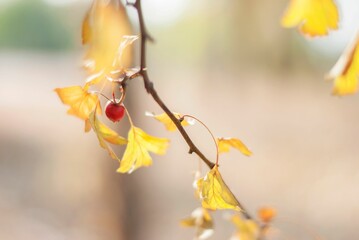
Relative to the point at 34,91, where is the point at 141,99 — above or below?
above

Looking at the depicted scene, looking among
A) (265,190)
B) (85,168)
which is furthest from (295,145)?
(85,168)

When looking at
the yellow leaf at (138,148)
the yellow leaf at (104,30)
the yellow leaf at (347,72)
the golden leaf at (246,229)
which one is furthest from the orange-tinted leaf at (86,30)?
the golden leaf at (246,229)

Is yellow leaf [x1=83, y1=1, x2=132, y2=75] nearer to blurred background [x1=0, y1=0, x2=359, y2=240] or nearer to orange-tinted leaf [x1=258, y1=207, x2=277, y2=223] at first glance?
orange-tinted leaf [x1=258, y1=207, x2=277, y2=223]

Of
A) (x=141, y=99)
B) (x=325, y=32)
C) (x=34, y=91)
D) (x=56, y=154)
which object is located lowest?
(x=34, y=91)

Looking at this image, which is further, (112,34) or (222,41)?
(222,41)

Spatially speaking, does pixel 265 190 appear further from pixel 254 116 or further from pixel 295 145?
pixel 254 116

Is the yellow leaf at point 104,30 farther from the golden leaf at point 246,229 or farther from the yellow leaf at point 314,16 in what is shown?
the golden leaf at point 246,229

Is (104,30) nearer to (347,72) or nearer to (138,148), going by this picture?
(138,148)

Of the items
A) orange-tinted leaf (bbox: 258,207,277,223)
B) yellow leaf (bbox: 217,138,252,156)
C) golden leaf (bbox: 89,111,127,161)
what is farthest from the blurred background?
golden leaf (bbox: 89,111,127,161)
